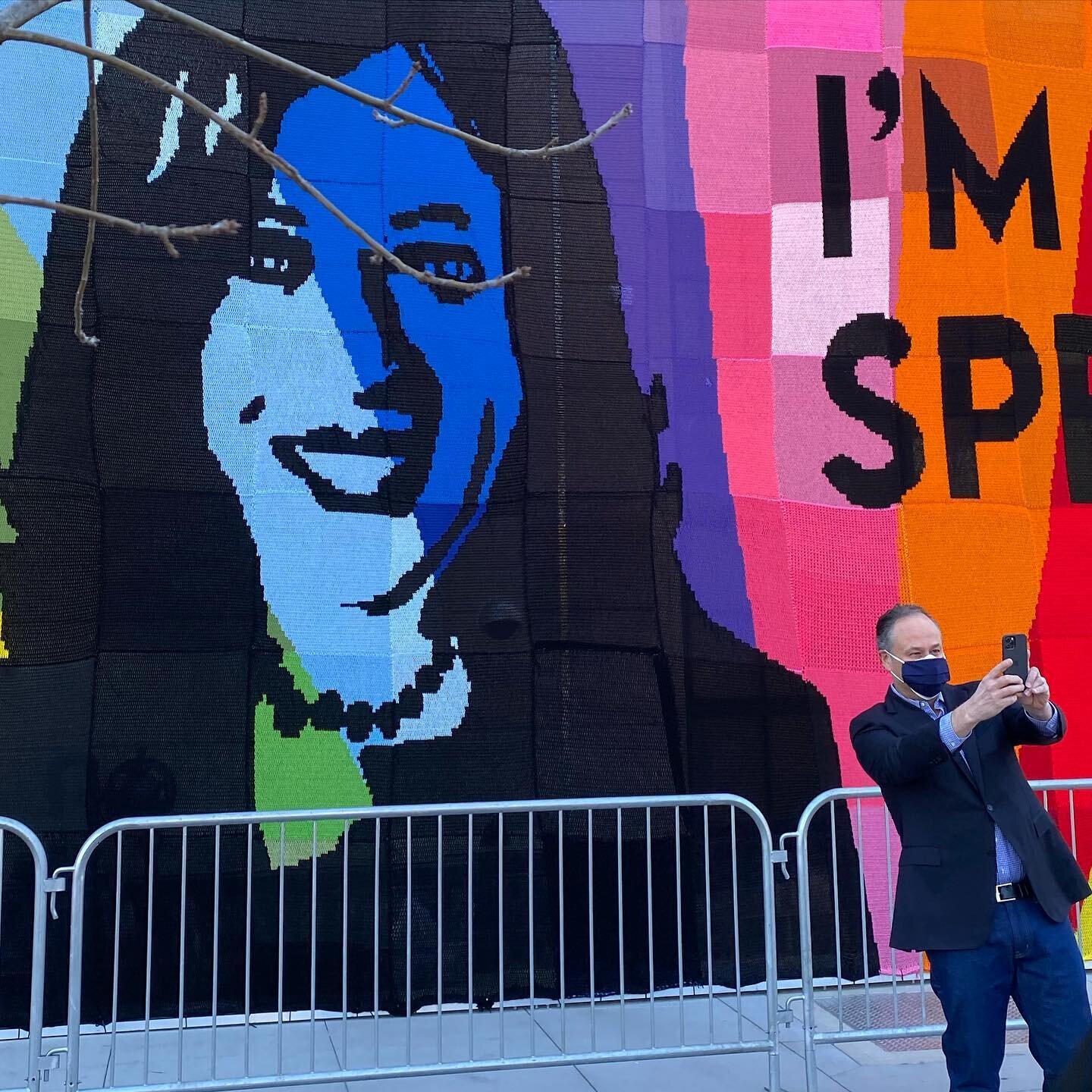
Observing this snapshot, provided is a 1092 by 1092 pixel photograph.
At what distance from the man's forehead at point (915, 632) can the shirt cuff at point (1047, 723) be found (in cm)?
35

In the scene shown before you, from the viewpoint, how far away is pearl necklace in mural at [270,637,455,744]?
5863 mm

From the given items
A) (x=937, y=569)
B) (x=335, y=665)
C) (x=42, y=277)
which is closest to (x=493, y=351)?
(x=335, y=665)

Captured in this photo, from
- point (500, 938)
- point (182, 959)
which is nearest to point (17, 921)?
point (182, 959)

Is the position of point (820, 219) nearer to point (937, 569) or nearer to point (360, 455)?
point (937, 569)

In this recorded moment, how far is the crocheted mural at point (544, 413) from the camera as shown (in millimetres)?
5812

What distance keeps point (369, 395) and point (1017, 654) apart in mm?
3627

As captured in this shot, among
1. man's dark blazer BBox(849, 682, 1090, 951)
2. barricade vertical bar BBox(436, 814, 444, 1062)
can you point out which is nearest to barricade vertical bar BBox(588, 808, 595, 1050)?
Result: barricade vertical bar BBox(436, 814, 444, 1062)

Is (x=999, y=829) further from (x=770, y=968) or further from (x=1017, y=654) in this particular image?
(x=770, y=968)

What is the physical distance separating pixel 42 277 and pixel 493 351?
2.17 metres

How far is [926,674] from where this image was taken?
3717 mm

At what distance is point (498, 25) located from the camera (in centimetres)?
658

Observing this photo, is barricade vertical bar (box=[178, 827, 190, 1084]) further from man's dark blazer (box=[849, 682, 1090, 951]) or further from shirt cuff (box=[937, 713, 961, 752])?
shirt cuff (box=[937, 713, 961, 752])

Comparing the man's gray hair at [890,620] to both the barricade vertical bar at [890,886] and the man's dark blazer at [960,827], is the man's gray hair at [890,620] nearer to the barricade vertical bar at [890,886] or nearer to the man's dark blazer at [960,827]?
the man's dark blazer at [960,827]

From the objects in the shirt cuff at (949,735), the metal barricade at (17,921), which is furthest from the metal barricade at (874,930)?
the metal barricade at (17,921)
